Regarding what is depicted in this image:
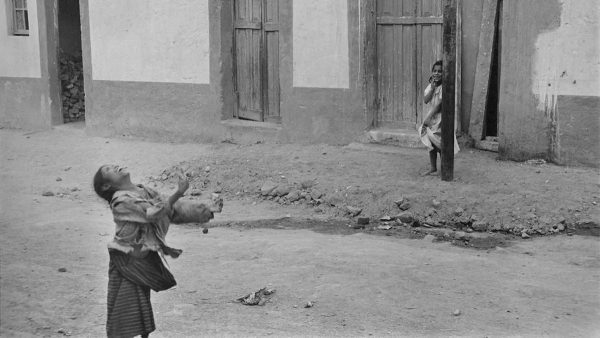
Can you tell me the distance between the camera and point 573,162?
9688mm

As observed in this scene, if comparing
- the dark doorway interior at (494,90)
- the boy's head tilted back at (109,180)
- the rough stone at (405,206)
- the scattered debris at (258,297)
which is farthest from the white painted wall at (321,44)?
the boy's head tilted back at (109,180)

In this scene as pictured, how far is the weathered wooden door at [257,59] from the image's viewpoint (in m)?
12.4

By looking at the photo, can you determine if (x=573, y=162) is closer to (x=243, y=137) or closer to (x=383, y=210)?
(x=383, y=210)

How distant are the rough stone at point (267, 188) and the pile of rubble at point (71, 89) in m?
6.53

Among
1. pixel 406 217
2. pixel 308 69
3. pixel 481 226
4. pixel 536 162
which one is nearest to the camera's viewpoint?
pixel 481 226

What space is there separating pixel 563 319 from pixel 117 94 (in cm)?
935

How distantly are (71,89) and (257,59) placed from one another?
446 centimetres

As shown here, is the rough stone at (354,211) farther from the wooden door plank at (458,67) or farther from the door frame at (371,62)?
the door frame at (371,62)

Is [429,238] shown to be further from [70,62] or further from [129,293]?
[70,62]

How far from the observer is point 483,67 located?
1059 centimetres

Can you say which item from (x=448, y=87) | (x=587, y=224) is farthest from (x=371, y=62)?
(x=587, y=224)

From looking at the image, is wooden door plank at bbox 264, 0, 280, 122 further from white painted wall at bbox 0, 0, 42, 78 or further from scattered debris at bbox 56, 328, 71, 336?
scattered debris at bbox 56, 328, 71, 336

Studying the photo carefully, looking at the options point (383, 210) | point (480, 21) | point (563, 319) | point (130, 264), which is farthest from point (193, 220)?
point (480, 21)

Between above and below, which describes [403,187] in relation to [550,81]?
below
